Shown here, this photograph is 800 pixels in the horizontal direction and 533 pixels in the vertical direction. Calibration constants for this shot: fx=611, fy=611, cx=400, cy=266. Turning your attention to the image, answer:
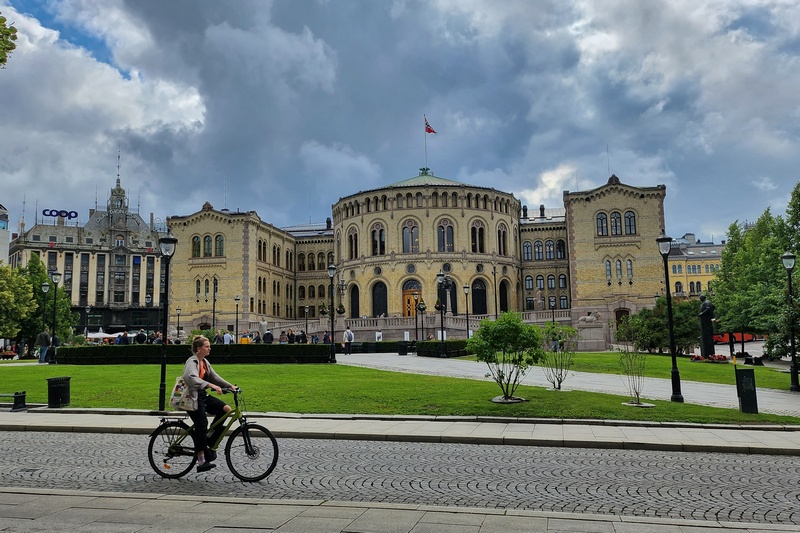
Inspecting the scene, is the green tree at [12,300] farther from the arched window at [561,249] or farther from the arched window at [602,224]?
the arched window at [602,224]

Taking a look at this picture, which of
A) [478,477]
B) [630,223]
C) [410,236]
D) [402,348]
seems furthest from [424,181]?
[478,477]

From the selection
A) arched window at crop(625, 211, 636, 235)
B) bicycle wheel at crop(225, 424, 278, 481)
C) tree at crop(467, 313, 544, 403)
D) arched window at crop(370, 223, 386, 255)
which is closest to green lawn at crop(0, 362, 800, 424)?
tree at crop(467, 313, 544, 403)

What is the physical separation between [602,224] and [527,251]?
411 inches

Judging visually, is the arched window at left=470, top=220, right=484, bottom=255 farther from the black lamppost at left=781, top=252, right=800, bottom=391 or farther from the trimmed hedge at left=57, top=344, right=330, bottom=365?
the black lamppost at left=781, top=252, right=800, bottom=391

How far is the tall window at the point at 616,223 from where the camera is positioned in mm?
65562

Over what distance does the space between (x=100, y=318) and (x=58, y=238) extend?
15953 mm

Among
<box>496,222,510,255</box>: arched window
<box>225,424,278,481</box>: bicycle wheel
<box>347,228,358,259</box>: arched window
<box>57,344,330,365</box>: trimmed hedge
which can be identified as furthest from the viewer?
<box>347,228,358,259</box>: arched window

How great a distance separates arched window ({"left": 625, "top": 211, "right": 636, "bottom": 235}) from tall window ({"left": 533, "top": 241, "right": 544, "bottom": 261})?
11114mm

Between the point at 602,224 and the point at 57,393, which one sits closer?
Result: the point at 57,393

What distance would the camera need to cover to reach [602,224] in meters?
66.1

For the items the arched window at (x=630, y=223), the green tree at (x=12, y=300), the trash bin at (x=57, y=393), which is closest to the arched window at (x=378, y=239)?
the arched window at (x=630, y=223)

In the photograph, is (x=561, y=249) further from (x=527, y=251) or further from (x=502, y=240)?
(x=502, y=240)

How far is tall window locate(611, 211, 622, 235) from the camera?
65.6 meters

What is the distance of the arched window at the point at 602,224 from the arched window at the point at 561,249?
7528 millimetres
